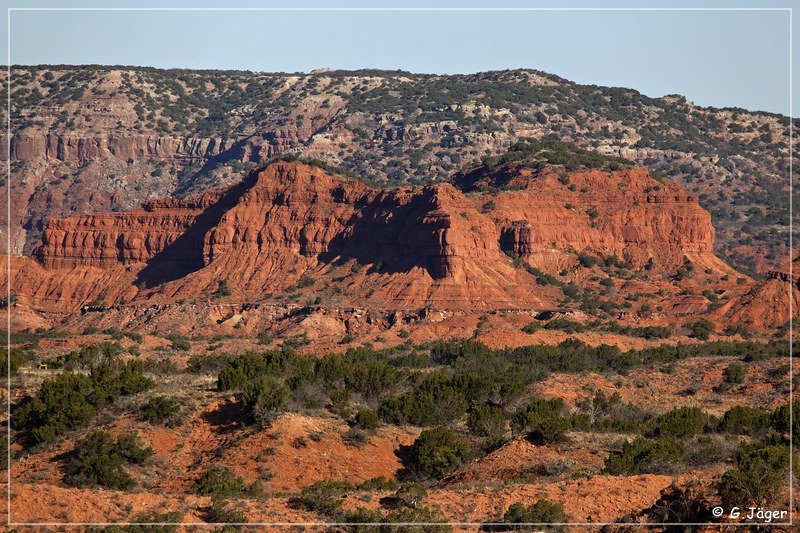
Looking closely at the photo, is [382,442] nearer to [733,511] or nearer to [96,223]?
[733,511]

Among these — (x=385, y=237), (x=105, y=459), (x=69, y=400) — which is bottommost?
(x=105, y=459)

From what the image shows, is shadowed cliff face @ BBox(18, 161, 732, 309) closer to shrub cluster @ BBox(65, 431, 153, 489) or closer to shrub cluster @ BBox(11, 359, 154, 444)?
shrub cluster @ BBox(11, 359, 154, 444)

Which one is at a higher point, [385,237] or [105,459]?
[385,237]

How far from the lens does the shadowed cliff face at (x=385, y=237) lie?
381 ft

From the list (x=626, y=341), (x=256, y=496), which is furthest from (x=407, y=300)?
(x=256, y=496)

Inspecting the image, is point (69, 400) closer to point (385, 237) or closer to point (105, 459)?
point (105, 459)

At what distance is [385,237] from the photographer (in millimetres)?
122938


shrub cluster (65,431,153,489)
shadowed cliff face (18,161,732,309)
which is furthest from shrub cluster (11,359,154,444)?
shadowed cliff face (18,161,732,309)

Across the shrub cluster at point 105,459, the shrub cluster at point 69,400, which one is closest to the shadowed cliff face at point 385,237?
the shrub cluster at point 69,400

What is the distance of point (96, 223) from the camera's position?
461 feet

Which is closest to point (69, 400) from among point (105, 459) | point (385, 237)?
point (105, 459)

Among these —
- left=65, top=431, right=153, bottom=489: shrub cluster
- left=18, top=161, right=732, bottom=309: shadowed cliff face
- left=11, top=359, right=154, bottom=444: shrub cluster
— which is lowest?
left=65, top=431, right=153, bottom=489: shrub cluster

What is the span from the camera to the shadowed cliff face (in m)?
116

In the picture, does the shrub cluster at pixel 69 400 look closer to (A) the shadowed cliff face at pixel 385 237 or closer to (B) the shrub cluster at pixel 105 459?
(B) the shrub cluster at pixel 105 459
